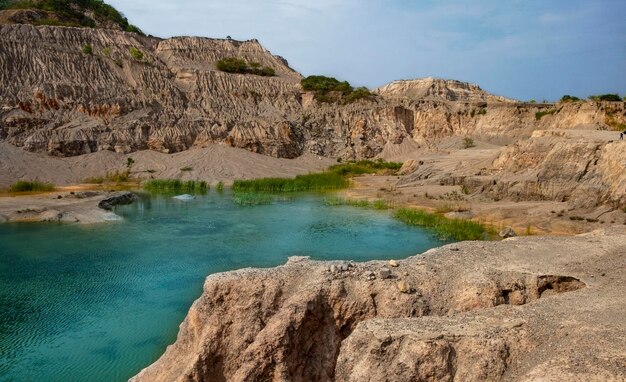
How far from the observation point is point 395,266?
9.28 m

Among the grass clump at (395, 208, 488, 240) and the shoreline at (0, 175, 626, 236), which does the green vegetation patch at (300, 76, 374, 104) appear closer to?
the shoreline at (0, 175, 626, 236)

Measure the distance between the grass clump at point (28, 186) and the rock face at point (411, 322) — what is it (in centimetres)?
3544

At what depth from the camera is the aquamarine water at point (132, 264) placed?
1125cm

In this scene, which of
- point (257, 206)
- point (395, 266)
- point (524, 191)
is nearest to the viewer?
point (395, 266)

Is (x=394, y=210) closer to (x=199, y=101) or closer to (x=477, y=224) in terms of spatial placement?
(x=477, y=224)

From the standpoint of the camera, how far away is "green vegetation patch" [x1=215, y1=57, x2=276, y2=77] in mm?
73000

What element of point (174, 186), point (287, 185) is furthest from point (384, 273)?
point (174, 186)

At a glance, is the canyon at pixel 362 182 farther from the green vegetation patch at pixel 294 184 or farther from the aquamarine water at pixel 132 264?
the green vegetation patch at pixel 294 184

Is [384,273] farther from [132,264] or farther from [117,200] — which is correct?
[117,200]

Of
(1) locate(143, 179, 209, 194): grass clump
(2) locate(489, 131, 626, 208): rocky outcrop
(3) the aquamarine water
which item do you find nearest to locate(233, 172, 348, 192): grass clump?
(1) locate(143, 179, 209, 194): grass clump

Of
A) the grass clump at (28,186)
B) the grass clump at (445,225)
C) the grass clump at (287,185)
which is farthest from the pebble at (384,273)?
the grass clump at (28,186)

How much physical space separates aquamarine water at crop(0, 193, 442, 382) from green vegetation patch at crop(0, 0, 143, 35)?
55.5 meters

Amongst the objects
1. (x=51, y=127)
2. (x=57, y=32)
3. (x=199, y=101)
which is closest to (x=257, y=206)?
(x=51, y=127)

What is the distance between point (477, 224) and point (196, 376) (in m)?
18.9
